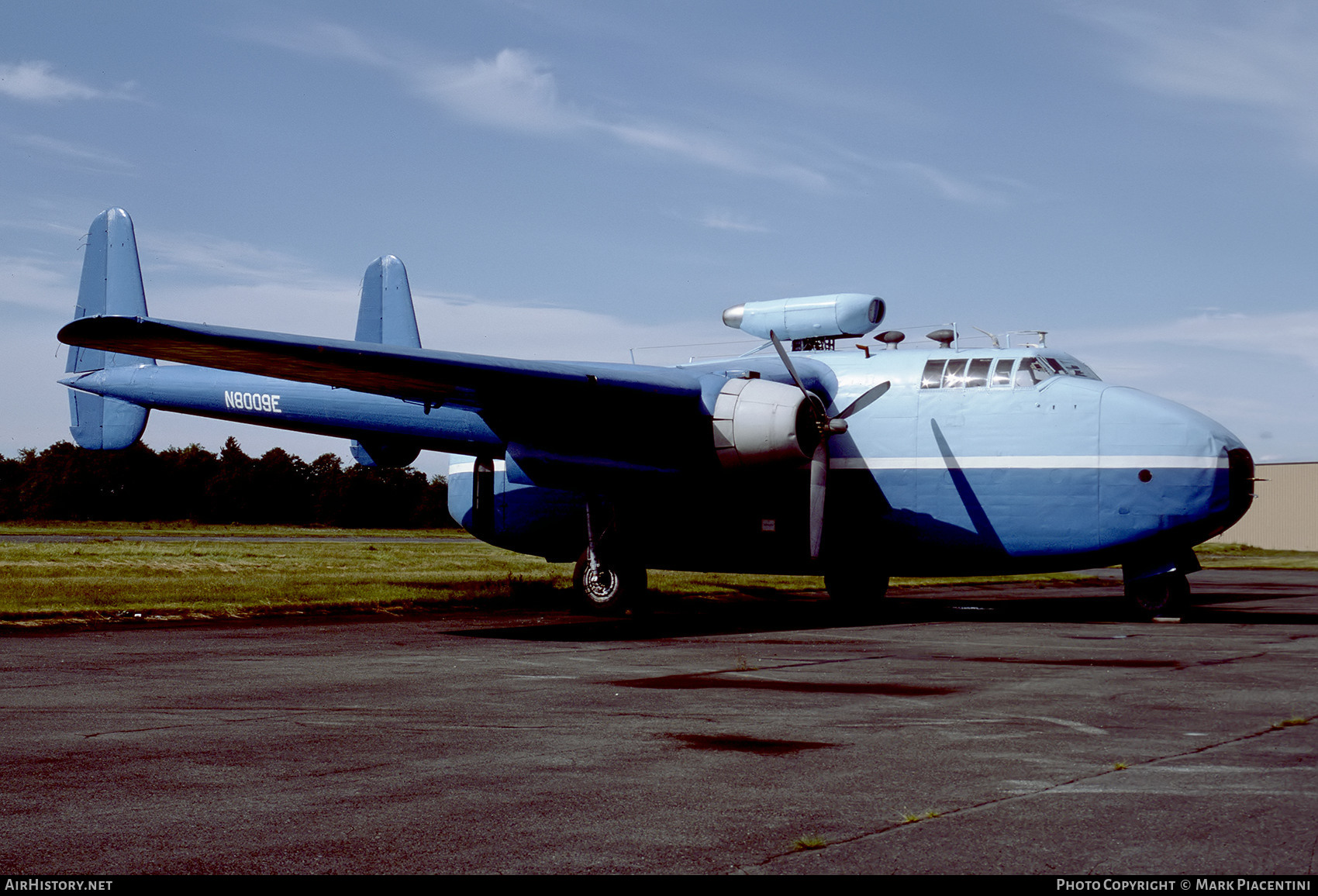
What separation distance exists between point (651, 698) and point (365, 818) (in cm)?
456

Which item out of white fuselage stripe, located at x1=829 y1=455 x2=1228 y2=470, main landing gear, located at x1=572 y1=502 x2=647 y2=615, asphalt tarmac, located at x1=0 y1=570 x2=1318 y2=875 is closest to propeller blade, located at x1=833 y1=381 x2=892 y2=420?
white fuselage stripe, located at x1=829 y1=455 x2=1228 y2=470

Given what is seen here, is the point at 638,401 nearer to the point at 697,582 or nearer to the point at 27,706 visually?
the point at 27,706

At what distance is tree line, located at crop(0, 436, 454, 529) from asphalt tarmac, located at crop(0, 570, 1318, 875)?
89.9m

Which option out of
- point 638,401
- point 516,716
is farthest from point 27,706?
point 638,401

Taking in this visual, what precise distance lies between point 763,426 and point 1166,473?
5.88 m

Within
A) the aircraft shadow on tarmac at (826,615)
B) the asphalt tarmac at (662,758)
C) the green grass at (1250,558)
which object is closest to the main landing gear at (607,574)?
the aircraft shadow on tarmac at (826,615)

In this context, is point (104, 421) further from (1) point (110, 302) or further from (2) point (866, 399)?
(2) point (866, 399)

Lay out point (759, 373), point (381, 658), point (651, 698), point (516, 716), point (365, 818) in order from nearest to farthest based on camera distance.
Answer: point (365, 818) < point (516, 716) < point (651, 698) < point (381, 658) < point (759, 373)

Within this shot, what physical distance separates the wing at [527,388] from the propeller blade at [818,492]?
1620 mm

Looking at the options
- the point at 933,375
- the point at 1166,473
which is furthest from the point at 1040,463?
the point at 933,375

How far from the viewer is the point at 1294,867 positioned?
4816 millimetres

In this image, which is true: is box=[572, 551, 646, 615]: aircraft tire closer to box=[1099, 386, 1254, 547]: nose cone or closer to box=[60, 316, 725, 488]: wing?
box=[60, 316, 725, 488]: wing

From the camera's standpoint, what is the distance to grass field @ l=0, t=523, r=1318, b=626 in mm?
21359
